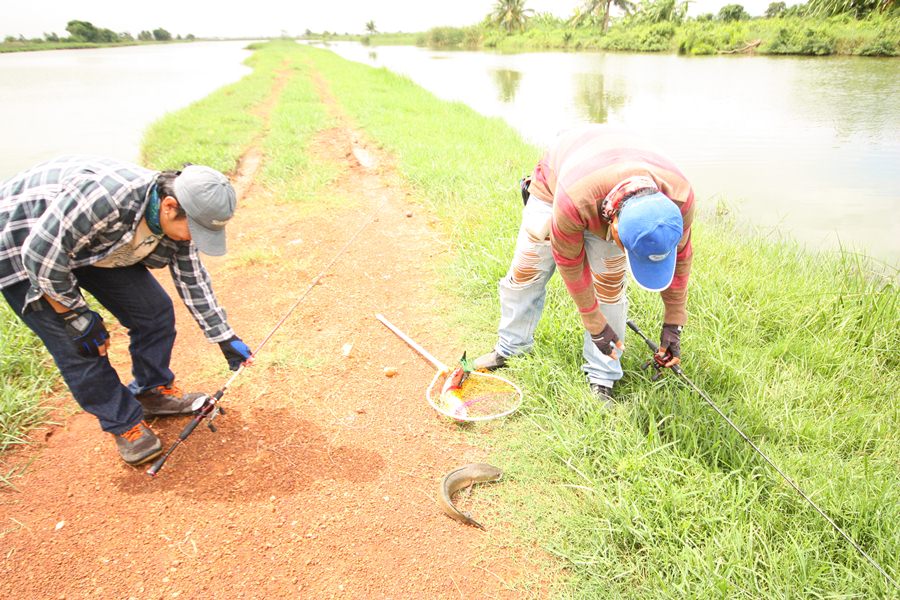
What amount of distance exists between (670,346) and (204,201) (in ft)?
7.45

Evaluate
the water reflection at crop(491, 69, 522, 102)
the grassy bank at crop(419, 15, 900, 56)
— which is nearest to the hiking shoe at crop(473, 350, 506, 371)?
the water reflection at crop(491, 69, 522, 102)

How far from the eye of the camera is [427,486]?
2.36 metres

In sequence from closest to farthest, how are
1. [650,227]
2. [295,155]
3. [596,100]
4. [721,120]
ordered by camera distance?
1. [650,227]
2. [295,155]
3. [721,120]
4. [596,100]

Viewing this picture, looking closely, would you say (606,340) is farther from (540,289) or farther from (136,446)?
(136,446)

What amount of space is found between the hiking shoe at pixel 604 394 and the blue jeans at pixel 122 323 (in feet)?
7.67

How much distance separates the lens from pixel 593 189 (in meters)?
1.90

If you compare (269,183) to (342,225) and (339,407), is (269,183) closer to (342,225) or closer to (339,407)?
(342,225)

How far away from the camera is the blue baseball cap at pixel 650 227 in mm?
1685

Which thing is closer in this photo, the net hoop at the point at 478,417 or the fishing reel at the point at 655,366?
the fishing reel at the point at 655,366

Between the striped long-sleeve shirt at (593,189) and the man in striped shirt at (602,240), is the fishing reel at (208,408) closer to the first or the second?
the man in striped shirt at (602,240)

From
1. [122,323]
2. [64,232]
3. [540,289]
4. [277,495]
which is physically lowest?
[277,495]

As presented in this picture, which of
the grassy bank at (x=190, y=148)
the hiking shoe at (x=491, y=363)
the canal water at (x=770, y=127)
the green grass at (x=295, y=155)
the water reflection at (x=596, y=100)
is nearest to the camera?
the grassy bank at (x=190, y=148)

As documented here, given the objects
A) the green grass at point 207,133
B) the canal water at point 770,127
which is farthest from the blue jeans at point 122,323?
the green grass at point 207,133

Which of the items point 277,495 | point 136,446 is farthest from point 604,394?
point 136,446
